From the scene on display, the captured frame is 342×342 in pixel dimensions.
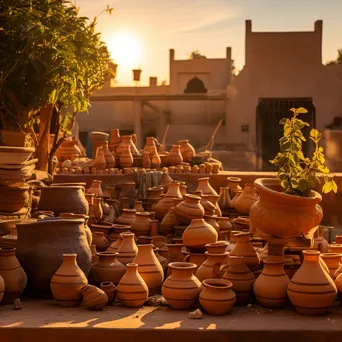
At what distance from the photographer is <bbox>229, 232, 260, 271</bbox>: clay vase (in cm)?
597

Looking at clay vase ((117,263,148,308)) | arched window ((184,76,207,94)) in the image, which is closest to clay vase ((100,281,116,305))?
clay vase ((117,263,148,308))

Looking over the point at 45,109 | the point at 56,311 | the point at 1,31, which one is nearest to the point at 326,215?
the point at 45,109

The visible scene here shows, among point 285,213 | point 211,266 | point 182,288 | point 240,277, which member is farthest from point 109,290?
point 285,213

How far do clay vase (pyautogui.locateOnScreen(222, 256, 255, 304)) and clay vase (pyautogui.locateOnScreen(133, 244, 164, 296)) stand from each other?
0.58m

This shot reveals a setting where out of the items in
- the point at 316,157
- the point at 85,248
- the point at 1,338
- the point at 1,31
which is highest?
the point at 1,31

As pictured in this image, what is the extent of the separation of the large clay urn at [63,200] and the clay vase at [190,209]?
104cm

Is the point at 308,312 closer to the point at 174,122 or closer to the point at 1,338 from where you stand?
the point at 1,338

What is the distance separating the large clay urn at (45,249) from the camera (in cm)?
584

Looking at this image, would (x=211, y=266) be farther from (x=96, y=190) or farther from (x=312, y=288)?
(x=96, y=190)

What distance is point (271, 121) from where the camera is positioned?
22.6m

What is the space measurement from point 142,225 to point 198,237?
4.61ft

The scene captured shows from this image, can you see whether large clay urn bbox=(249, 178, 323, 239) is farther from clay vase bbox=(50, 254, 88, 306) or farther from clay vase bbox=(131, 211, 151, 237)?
clay vase bbox=(131, 211, 151, 237)

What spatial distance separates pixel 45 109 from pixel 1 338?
17.6 ft

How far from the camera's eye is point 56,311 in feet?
17.8
